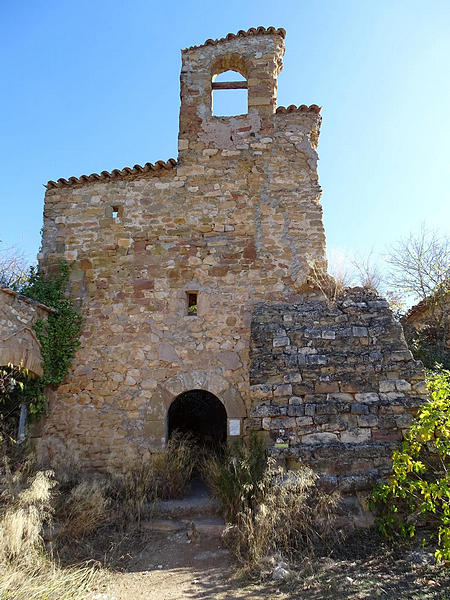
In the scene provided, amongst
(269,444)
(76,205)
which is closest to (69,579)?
(269,444)

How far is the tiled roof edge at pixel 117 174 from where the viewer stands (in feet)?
27.4

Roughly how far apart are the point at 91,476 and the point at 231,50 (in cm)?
829

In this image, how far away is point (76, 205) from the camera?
8531 millimetres

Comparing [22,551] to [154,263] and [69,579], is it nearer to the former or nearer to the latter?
[69,579]

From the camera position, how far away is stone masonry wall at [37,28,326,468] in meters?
7.23

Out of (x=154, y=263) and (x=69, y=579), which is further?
(x=154, y=263)

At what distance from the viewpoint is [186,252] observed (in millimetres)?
7953

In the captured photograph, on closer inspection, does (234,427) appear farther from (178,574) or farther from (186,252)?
(186,252)

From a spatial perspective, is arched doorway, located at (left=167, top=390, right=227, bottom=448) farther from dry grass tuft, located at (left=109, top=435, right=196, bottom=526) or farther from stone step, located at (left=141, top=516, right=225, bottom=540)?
stone step, located at (left=141, top=516, right=225, bottom=540)

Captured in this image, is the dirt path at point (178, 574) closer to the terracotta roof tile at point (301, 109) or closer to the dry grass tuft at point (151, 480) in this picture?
the dry grass tuft at point (151, 480)

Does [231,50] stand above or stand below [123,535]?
above

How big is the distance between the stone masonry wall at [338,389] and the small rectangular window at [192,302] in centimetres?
147

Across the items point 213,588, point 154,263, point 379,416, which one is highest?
point 154,263

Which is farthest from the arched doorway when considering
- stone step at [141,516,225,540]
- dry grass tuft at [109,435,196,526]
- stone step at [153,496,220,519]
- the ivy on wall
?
stone step at [141,516,225,540]
